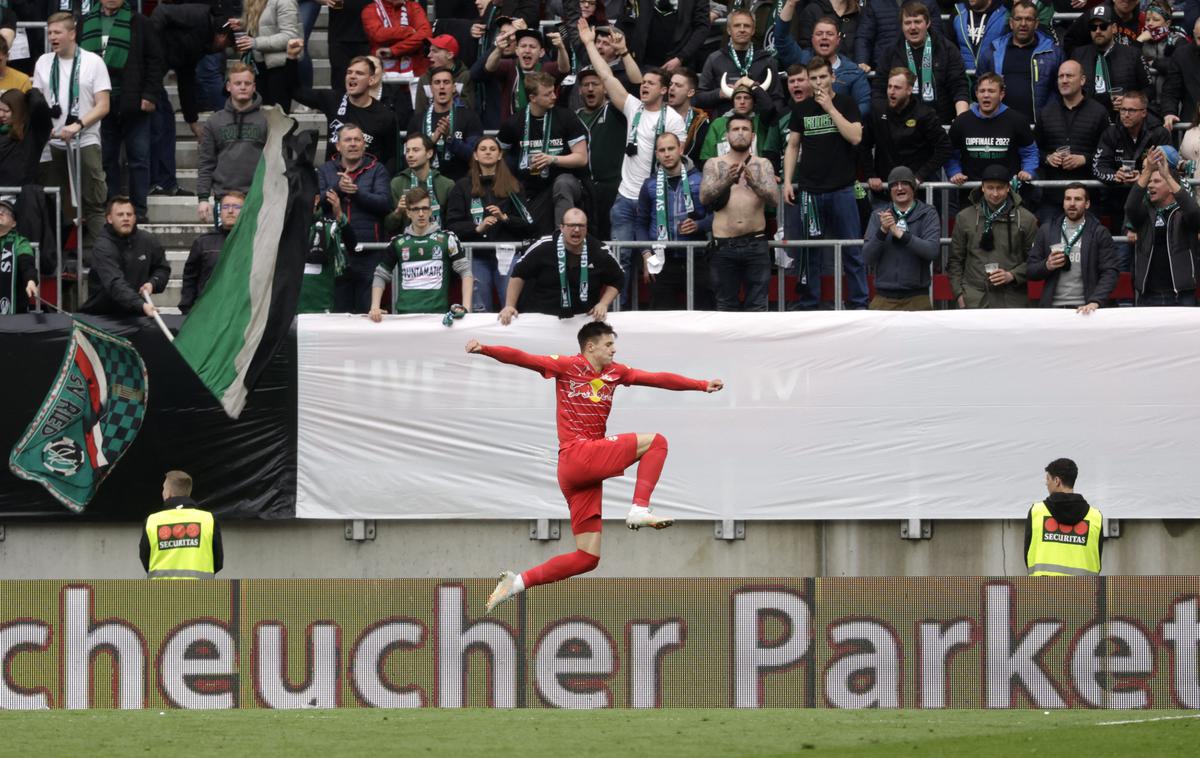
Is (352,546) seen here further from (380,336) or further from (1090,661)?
(1090,661)

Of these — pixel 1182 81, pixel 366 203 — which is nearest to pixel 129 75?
pixel 366 203

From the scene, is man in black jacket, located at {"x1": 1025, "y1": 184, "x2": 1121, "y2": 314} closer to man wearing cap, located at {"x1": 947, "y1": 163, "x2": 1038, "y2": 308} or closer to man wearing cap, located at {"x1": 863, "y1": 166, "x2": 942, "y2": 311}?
man wearing cap, located at {"x1": 947, "y1": 163, "x2": 1038, "y2": 308}

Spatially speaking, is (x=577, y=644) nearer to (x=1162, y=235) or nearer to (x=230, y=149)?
(x=1162, y=235)

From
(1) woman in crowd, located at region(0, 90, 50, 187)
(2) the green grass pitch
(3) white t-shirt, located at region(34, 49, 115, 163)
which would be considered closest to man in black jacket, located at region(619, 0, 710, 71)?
(3) white t-shirt, located at region(34, 49, 115, 163)

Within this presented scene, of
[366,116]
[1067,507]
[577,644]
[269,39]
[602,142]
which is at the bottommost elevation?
[577,644]

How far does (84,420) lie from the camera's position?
16.7 metres

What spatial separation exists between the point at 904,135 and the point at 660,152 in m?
2.18

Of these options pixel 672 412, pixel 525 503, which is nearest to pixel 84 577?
pixel 525 503

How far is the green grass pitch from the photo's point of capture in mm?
11297

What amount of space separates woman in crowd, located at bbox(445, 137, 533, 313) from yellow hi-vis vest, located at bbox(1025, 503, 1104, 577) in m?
5.39

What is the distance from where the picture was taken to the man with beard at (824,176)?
1708 centimetres

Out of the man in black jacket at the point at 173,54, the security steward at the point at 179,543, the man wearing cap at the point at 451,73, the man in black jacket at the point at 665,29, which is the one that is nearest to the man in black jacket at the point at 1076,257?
the man in black jacket at the point at 665,29

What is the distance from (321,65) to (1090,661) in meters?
11.8

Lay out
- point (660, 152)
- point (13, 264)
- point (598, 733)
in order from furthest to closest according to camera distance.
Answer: point (660, 152) < point (13, 264) < point (598, 733)
